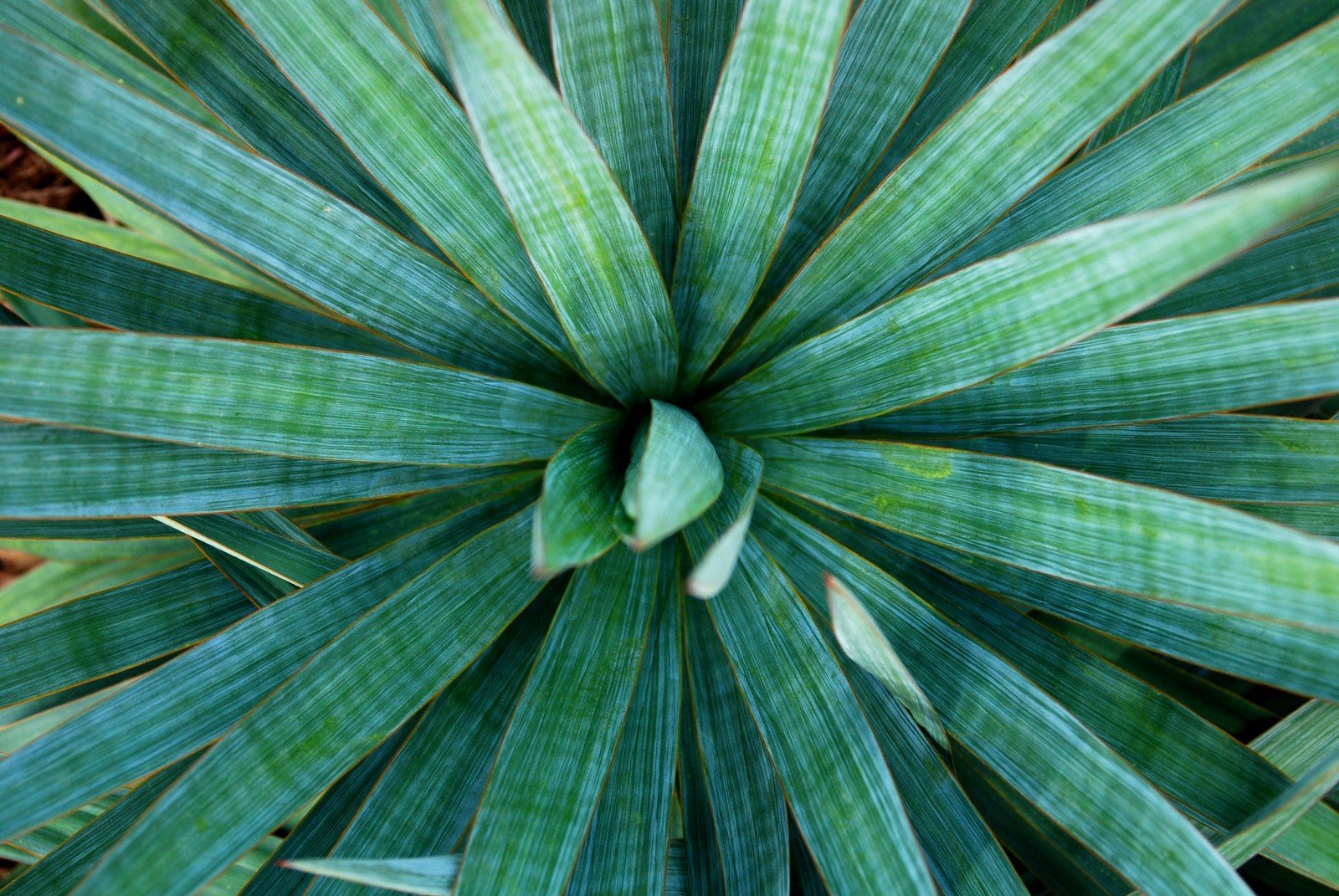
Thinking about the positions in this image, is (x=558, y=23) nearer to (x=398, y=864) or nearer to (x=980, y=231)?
(x=980, y=231)

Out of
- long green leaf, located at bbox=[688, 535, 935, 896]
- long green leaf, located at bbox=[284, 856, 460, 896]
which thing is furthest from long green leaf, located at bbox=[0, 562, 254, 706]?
long green leaf, located at bbox=[688, 535, 935, 896]

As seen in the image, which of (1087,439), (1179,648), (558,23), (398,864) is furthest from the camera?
(1087,439)

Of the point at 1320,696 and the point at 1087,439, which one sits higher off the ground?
the point at 1087,439

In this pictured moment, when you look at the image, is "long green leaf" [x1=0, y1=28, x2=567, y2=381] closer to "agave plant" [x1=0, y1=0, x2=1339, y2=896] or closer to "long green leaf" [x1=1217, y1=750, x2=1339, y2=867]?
"agave plant" [x1=0, y1=0, x2=1339, y2=896]

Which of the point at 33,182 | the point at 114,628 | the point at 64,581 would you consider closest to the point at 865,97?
the point at 114,628

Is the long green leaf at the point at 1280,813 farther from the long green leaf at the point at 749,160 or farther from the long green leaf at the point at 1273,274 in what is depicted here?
the long green leaf at the point at 749,160

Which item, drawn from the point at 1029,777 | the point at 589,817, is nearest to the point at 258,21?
the point at 589,817
